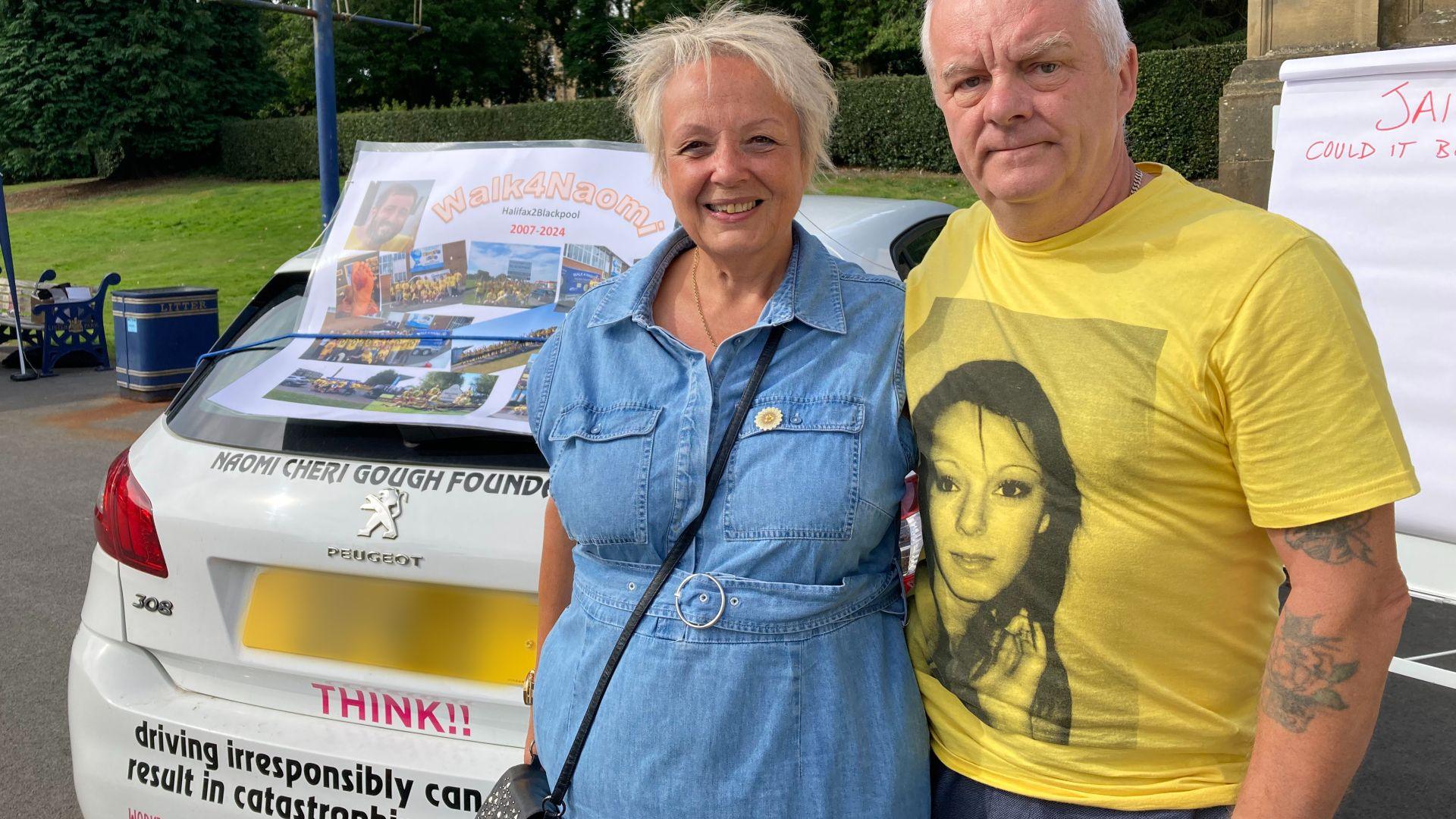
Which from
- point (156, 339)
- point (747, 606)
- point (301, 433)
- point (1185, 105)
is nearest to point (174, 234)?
point (156, 339)

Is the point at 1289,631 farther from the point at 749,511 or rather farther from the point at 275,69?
the point at 275,69

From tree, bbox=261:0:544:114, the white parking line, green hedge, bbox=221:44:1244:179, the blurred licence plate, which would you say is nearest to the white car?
the blurred licence plate

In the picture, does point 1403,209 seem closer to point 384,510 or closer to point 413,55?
point 384,510

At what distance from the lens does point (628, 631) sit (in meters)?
1.61

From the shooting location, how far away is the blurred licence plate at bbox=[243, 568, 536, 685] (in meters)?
2.31

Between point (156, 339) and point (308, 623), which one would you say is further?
point (156, 339)

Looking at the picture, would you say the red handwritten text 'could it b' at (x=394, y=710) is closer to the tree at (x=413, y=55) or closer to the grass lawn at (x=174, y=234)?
the grass lawn at (x=174, y=234)

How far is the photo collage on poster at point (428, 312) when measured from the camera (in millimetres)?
2662

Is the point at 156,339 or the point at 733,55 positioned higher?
the point at 733,55

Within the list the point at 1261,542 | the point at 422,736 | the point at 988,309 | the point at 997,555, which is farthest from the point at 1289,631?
the point at 422,736

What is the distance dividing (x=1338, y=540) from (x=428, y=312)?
211cm

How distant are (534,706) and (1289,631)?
1.07m

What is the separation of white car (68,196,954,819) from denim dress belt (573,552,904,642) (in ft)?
2.39

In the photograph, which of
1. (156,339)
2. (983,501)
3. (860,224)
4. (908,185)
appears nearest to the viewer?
(983,501)
